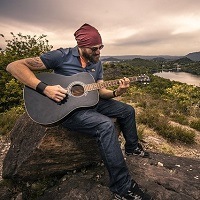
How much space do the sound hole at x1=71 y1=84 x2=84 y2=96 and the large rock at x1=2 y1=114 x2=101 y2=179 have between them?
2.22 ft

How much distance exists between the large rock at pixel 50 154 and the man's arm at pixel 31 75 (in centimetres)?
72

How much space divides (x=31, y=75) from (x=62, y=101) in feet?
2.03

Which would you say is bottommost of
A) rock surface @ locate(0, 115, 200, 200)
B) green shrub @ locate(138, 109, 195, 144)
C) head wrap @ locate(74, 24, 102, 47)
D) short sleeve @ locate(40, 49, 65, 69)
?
green shrub @ locate(138, 109, 195, 144)

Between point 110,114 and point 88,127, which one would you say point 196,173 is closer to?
point 110,114

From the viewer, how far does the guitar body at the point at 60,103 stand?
328 cm

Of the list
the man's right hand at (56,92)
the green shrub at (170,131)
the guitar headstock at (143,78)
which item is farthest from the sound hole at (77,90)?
the green shrub at (170,131)

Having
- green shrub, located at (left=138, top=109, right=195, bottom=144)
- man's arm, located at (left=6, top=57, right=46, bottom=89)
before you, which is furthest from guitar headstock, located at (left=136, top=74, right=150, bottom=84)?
green shrub, located at (left=138, top=109, right=195, bottom=144)

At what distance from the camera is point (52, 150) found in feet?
12.3

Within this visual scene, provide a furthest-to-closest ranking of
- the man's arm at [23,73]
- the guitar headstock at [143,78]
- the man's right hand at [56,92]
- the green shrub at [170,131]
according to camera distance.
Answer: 1. the green shrub at [170,131]
2. the guitar headstock at [143,78]
3. the man's arm at [23,73]
4. the man's right hand at [56,92]

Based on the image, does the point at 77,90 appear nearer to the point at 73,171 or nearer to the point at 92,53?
the point at 92,53

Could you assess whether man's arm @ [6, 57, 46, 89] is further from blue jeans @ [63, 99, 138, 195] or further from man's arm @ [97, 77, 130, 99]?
man's arm @ [97, 77, 130, 99]

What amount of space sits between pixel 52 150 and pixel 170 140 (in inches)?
147

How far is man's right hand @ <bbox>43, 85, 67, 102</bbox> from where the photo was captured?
326 centimetres

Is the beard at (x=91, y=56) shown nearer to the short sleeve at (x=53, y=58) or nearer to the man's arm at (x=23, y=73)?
the short sleeve at (x=53, y=58)
